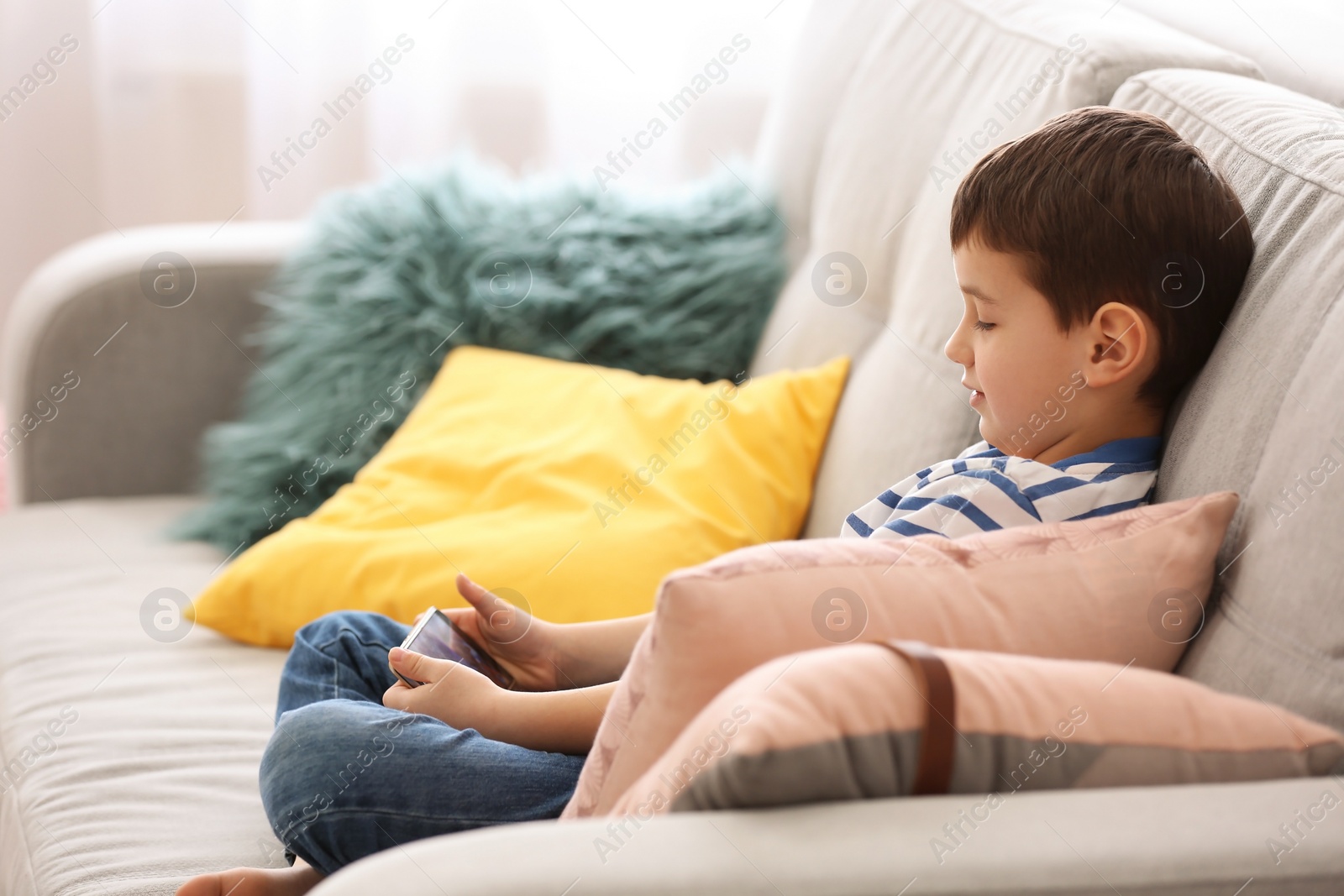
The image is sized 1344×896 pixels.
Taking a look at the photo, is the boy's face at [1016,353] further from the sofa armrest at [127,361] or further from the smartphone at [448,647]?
the sofa armrest at [127,361]

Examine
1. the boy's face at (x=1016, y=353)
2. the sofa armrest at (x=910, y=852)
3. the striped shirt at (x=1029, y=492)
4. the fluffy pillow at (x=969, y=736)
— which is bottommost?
the sofa armrest at (x=910, y=852)

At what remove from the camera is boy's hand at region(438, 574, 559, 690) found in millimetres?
1002

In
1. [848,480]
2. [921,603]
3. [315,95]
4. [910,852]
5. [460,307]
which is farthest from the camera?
[315,95]

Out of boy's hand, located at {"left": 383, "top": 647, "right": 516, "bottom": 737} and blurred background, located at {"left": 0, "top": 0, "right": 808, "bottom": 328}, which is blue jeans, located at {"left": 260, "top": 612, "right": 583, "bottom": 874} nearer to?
boy's hand, located at {"left": 383, "top": 647, "right": 516, "bottom": 737}

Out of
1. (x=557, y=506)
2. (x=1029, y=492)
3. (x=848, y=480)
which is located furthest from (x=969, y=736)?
(x=557, y=506)

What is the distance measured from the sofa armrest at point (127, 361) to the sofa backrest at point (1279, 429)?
1246 mm

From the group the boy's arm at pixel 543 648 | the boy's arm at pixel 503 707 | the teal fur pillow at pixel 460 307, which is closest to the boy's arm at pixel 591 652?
the boy's arm at pixel 543 648

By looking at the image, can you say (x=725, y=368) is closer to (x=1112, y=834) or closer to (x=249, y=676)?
(x=249, y=676)

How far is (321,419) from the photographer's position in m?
1.50

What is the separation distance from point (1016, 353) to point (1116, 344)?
73 mm

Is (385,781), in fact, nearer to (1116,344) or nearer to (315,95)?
(1116,344)

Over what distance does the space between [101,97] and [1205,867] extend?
98.5 inches

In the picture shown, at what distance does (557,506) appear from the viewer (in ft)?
4.22

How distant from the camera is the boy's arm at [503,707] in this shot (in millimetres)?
874
